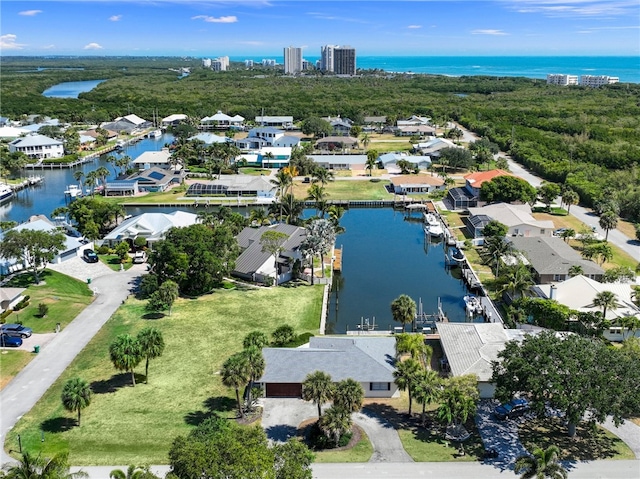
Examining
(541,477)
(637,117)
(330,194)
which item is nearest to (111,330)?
(541,477)

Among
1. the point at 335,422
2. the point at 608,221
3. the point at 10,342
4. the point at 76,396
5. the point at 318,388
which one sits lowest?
the point at 10,342

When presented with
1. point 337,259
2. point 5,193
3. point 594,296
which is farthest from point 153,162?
point 594,296

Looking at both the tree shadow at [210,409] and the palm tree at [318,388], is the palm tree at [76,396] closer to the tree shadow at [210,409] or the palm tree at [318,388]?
the tree shadow at [210,409]

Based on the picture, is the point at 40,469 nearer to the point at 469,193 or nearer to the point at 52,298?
the point at 52,298

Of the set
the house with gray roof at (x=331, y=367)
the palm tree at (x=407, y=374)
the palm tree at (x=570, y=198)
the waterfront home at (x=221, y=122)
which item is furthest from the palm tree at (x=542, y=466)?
the waterfront home at (x=221, y=122)

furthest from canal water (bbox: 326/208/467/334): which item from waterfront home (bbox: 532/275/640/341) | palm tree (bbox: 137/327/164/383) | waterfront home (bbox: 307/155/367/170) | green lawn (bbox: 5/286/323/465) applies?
waterfront home (bbox: 307/155/367/170)
